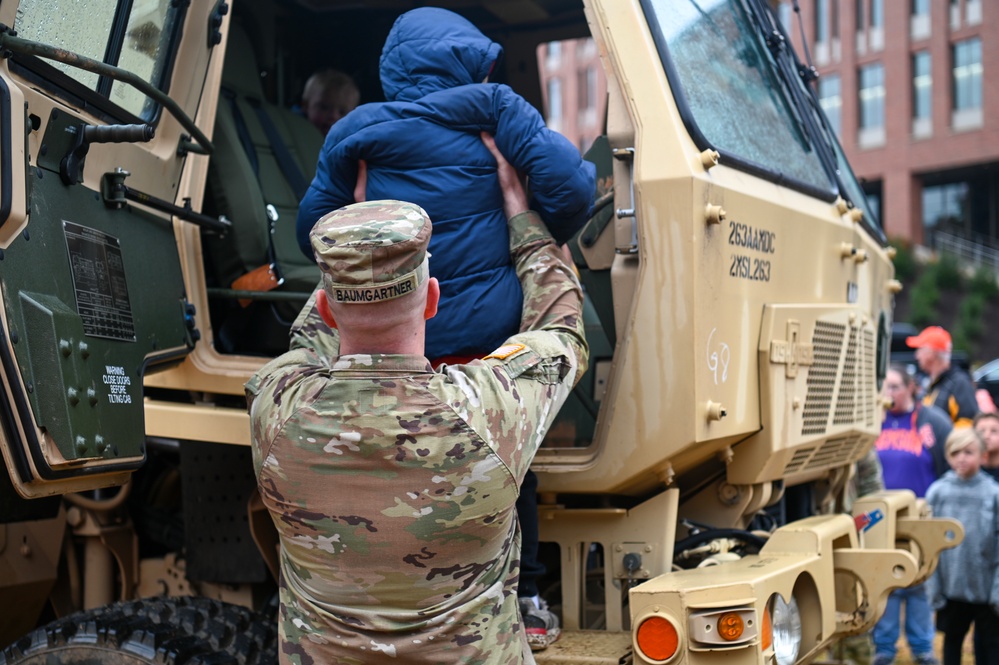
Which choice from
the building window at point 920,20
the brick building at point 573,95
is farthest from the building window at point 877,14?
the brick building at point 573,95

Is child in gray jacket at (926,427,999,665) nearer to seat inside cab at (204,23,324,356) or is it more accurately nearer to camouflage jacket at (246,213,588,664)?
seat inside cab at (204,23,324,356)

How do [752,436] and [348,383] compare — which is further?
[752,436]

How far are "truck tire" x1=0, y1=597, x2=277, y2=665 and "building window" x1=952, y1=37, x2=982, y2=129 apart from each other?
3863 cm

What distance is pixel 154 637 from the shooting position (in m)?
3.20

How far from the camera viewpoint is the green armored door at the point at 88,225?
8.89 feet

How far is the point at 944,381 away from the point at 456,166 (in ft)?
22.7

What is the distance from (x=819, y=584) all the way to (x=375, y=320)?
6.15ft

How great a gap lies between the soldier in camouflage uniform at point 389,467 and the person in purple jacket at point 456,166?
51cm

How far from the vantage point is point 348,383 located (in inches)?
104

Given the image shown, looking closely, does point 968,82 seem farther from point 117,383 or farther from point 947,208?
point 117,383

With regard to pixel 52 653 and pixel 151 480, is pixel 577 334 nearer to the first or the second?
pixel 52 653

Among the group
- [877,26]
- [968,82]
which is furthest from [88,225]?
[877,26]

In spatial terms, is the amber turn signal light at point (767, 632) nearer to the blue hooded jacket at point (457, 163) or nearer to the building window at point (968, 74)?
the blue hooded jacket at point (457, 163)

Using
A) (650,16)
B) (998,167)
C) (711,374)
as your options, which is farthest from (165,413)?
(998,167)
